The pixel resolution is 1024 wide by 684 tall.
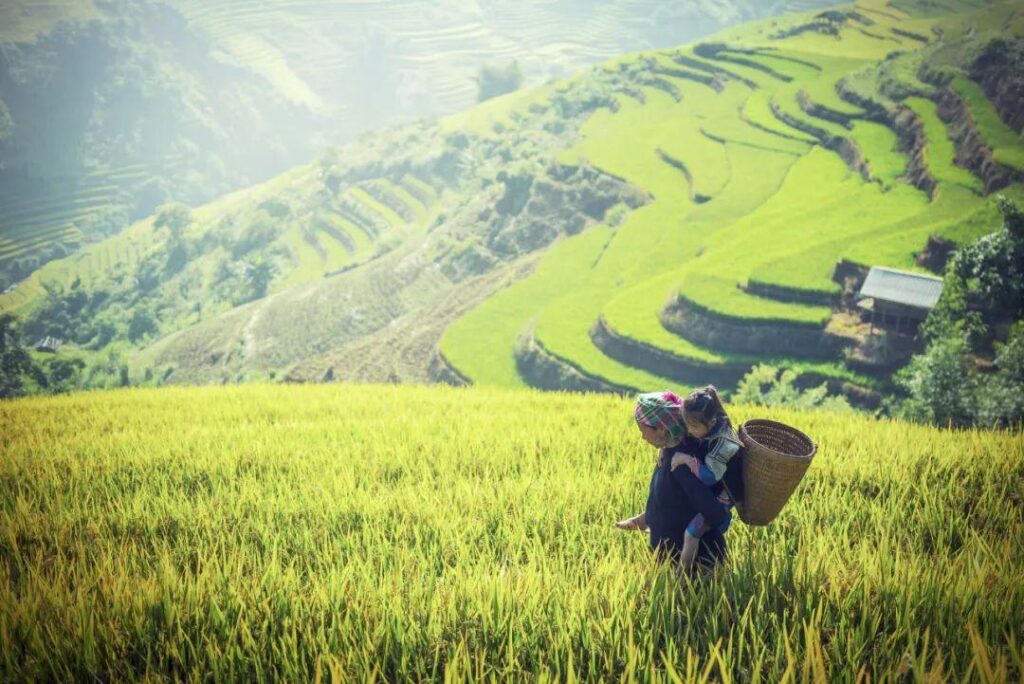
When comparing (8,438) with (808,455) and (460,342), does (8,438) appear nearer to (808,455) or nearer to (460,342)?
(808,455)

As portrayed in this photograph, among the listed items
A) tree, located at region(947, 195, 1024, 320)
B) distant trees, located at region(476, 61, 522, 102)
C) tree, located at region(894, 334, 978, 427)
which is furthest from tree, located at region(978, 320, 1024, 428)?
distant trees, located at region(476, 61, 522, 102)

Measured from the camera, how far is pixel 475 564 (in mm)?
3619

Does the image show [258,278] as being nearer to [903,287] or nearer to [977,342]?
[903,287]

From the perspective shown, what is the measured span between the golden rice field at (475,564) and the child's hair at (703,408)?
88cm

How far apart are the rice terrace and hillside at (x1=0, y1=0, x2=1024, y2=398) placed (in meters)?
0.36

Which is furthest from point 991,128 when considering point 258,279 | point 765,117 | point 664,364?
point 258,279

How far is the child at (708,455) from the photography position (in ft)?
10.3

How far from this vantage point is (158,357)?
61.6m

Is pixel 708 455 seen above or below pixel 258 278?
above

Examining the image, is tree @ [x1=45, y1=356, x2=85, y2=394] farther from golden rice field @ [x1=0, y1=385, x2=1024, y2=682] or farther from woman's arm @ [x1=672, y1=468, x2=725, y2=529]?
woman's arm @ [x1=672, y1=468, x2=725, y2=529]

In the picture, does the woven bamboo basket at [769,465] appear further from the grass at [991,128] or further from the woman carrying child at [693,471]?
the grass at [991,128]

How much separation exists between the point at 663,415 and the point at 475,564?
1544 millimetres

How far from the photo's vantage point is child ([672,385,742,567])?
3139mm

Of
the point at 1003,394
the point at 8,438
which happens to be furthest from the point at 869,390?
the point at 8,438
